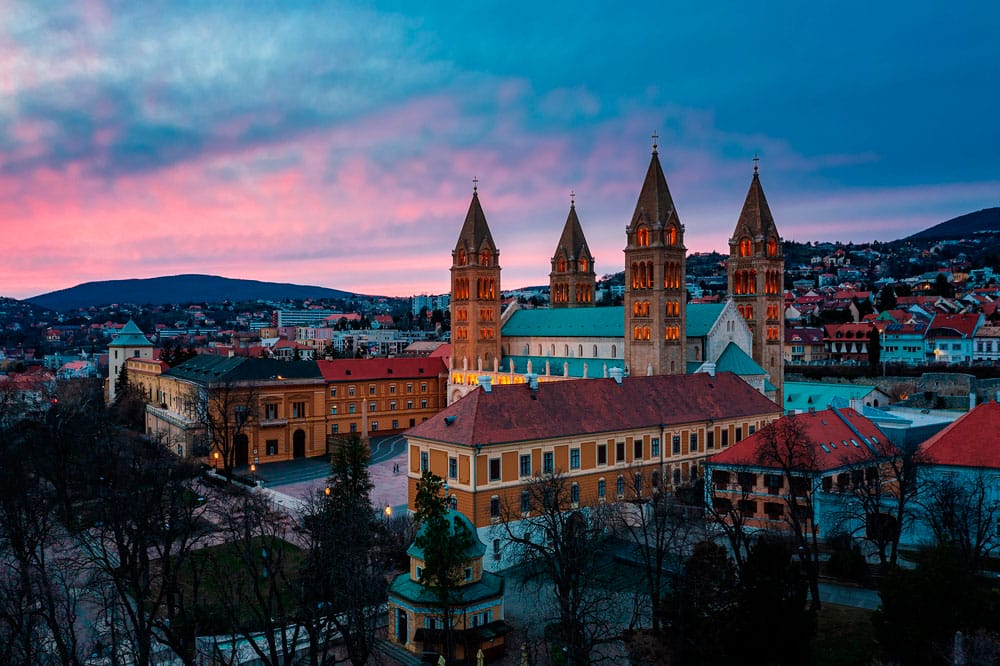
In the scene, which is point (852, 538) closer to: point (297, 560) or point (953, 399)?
point (297, 560)

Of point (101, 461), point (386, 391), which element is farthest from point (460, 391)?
point (101, 461)

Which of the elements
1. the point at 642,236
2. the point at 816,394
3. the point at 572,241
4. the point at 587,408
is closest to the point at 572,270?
the point at 572,241

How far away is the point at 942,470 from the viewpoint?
129ft

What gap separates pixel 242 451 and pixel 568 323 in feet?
115

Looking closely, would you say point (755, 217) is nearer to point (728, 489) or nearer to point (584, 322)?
point (584, 322)

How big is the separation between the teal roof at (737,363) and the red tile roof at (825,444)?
65.6 feet

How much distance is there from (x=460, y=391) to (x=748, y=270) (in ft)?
105

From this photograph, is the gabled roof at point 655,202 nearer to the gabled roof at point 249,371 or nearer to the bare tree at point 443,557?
the gabled roof at point 249,371

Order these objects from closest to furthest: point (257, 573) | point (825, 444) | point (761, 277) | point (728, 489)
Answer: point (257, 573) < point (825, 444) < point (728, 489) < point (761, 277)

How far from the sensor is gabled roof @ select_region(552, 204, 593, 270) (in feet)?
302

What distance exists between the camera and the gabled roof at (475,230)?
8569 centimetres

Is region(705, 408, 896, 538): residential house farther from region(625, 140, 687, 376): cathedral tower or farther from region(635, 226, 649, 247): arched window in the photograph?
region(635, 226, 649, 247): arched window

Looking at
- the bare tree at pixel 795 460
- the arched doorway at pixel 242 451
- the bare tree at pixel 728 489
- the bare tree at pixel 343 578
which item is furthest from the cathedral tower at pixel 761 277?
the bare tree at pixel 343 578

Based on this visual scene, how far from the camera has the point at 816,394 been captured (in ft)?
246
